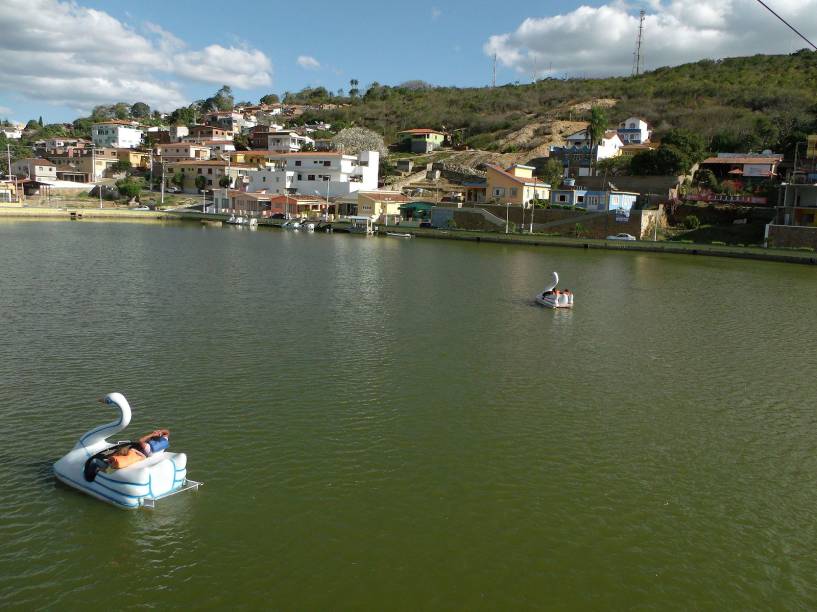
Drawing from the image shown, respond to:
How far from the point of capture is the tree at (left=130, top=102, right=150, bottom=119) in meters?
173

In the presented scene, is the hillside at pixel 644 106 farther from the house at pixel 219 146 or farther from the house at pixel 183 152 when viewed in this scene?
the house at pixel 183 152

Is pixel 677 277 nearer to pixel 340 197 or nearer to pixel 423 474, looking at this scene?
pixel 423 474

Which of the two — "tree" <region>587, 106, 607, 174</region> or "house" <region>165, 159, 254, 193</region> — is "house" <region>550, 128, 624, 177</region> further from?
"house" <region>165, 159, 254, 193</region>

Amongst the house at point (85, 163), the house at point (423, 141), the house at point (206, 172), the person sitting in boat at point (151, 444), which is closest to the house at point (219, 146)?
the house at point (206, 172)

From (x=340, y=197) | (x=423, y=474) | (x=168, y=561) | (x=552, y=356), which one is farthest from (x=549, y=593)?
(x=340, y=197)

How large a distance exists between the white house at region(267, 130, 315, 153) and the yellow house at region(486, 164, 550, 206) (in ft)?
140

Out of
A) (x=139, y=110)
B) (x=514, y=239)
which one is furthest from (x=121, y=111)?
(x=514, y=239)

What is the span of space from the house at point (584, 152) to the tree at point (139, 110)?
433 ft

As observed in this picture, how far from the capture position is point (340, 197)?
7431 centimetres

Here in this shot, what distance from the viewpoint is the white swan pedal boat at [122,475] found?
955 cm

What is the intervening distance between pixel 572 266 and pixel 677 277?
260 inches

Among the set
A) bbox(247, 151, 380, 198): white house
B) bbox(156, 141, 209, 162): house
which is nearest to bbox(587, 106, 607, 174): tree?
bbox(247, 151, 380, 198): white house

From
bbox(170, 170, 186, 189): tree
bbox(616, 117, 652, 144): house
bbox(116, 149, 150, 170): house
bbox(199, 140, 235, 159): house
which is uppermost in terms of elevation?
bbox(616, 117, 652, 144): house

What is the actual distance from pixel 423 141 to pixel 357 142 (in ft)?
36.9
